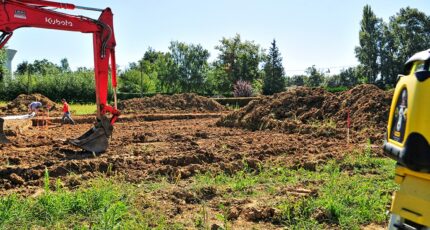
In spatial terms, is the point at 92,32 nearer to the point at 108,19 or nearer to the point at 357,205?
the point at 108,19

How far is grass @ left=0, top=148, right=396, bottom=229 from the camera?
4938mm

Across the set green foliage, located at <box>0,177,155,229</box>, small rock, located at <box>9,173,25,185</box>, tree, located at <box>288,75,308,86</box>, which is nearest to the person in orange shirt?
small rock, located at <box>9,173,25,185</box>

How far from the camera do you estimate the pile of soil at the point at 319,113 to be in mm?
13070

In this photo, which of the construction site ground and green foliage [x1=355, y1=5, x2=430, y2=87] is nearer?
the construction site ground

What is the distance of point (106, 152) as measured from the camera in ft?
32.6

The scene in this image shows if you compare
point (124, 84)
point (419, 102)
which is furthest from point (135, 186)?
point (124, 84)

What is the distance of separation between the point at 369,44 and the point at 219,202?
65.0m

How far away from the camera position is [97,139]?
994cm

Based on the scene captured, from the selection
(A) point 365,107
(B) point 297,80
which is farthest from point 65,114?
(B) point 297,80

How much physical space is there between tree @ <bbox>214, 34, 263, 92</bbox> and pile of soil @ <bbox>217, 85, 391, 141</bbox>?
4038 centimetres

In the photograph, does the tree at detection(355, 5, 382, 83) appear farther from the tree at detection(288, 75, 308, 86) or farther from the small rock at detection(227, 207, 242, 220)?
the small rock at detection(227, 207, 242, 220)

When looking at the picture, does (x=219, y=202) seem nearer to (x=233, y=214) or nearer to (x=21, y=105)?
(x=233, y=214)

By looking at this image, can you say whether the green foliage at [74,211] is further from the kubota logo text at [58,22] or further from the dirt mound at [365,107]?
the dirt mound at [365,107]

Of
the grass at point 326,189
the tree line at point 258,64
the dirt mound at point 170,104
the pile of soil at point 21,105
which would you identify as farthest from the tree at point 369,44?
the grass at point 326,189
